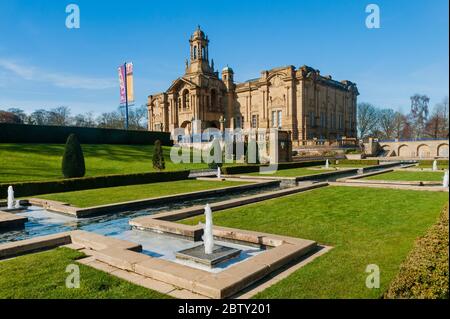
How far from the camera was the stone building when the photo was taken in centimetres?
5772

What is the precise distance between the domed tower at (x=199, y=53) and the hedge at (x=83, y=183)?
44.7 metres

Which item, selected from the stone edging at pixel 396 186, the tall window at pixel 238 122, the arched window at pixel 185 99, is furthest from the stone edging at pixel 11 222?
the tall window at pixel 238 122

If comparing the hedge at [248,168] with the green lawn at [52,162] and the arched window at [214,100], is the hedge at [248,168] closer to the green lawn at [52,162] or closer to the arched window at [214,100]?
the green lawn at [52,162]

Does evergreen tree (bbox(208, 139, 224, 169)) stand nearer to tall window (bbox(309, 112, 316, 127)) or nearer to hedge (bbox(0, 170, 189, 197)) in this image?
hedge (bbox(0, 170, 189, 197))

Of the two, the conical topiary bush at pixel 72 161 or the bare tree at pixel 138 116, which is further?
the bare tree at pixel 138 116

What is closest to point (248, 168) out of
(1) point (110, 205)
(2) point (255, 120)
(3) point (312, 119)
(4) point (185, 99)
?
(1) point (110, 205)

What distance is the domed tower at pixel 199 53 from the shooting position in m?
63.1

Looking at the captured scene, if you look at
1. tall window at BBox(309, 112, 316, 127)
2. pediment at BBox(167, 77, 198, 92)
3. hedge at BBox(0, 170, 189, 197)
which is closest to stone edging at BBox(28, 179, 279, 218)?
hedge at BBox(0, 170, 189, 197)

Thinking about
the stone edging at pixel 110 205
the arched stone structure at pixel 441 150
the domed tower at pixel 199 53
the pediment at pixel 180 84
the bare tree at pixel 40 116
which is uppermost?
the domed tower at pixel 199 53

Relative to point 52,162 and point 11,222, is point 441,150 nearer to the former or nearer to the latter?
point 52,162

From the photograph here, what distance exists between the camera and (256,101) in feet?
211

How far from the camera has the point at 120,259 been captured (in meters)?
5.77

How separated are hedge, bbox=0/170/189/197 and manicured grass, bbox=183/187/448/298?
35.1 ft
